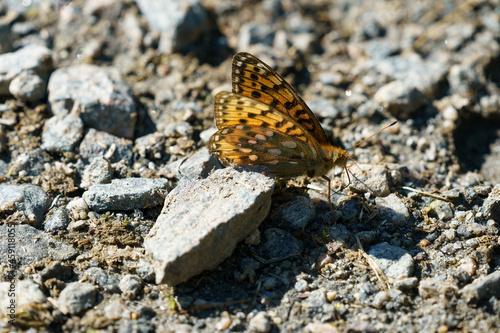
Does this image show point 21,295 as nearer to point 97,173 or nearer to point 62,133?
point 97,173

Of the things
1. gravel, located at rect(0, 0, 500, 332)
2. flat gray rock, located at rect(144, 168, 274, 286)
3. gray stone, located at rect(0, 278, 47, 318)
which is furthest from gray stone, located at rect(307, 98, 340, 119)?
gray stone, located at rect(0, 278, 47, 318)

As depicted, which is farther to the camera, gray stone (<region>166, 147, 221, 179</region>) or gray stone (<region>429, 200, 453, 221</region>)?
gray stone (<region>166, 147, 221, 179</region>)

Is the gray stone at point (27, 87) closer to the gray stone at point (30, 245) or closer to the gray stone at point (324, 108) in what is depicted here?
the gray stone at point (30, 245)

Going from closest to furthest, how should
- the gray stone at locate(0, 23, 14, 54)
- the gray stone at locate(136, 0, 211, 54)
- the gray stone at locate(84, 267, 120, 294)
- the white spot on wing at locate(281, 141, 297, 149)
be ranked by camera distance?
the gray stone at locate(84, 267, 120, 294), the white spot on wing at locate(281, 141, 297, 149), the gray stone at locate(0, 23, 14, 54), the gray stone at locate(136, 0, 211, 54)

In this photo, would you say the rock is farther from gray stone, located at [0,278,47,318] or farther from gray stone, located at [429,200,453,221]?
gray stone, located at [429,200,453,221]

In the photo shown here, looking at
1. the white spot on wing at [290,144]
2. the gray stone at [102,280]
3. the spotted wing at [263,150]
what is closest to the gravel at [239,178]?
the gray stone at [102,280]

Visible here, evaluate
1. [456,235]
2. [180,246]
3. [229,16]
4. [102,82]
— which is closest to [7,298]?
[180,246]

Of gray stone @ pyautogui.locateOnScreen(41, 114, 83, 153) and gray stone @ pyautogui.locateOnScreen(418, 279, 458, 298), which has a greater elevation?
gray stone @ pyautogui.locateOnScreen(418, 279, 458, 298)

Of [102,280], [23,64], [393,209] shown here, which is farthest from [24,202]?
[393,209]
